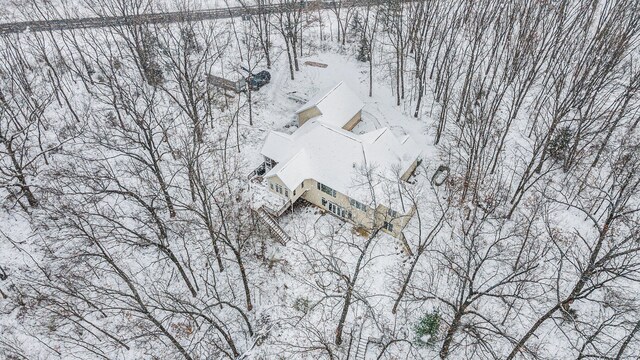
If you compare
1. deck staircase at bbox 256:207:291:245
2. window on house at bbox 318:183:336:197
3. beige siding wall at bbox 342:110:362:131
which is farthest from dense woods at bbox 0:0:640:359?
beige siding wall at bbox 342:110:362:131

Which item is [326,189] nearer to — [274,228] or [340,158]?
[340,158]

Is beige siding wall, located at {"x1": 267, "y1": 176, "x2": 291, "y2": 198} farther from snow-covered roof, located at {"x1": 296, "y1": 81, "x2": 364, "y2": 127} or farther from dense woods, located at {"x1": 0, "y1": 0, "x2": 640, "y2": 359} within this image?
snow-covered roof, located at {"x1": 296, "y1": 81, "x2": 364, "y2": 127}

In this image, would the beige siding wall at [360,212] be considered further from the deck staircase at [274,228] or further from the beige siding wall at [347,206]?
the deck staircase at [274,228]

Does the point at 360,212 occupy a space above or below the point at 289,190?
below

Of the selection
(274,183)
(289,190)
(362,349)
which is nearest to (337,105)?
(274,183)

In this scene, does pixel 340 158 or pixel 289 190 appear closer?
pixel 340 158

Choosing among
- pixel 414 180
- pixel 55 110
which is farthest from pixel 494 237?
pixel 55 110
